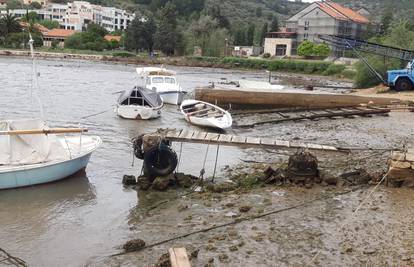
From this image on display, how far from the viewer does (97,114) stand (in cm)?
3091

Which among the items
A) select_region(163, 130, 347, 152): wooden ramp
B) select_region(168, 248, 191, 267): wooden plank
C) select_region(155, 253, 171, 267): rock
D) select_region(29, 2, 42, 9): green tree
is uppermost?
select_region(29, 2, 42, 9): green tree

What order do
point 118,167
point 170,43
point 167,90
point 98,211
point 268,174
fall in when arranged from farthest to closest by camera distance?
1. point 170,43
2. point 167,90
3. point 118,167
4. point 268,174
5. point 98,211

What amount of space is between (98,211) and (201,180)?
3.31 metres

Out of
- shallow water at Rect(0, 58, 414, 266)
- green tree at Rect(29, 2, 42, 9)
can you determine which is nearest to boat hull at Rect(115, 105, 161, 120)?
shallow water at Rect(0, 58, 414, 266)

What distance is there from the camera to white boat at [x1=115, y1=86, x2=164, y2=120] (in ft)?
93.2

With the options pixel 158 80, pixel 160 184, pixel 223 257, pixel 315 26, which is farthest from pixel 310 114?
pixel 315 26

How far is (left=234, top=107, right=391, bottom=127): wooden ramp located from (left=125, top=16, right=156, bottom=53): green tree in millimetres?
103024

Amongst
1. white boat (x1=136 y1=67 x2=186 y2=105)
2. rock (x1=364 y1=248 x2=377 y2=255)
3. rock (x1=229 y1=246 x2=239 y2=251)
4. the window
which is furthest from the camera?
the window

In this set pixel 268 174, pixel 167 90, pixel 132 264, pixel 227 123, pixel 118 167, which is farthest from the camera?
pixel 167 90

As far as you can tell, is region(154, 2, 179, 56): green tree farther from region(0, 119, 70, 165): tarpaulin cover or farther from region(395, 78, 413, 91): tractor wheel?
region(0, 119, 70, 165): tarpaulin cover

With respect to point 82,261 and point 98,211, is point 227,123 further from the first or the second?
point 82,261

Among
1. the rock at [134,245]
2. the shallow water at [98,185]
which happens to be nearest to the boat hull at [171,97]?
the shallow water at [98,185]

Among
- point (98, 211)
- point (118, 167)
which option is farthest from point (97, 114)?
point (98, 211)

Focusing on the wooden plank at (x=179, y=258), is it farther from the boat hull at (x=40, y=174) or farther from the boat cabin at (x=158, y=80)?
the boat cabin at (x=158, y=80)
